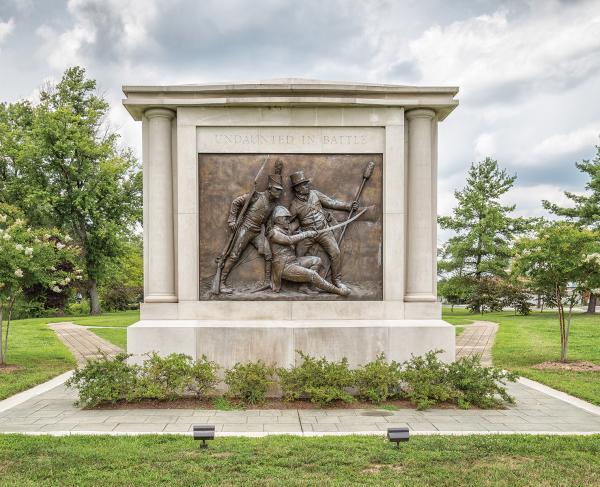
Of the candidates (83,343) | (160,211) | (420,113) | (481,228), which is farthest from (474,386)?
(481,228)

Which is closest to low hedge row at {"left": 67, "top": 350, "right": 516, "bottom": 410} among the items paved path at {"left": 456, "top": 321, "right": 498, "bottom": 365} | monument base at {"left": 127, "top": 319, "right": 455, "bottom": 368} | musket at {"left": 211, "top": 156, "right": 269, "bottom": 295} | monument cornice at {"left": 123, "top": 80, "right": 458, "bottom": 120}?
monument base at {"left": 127, "top": 319, "right": 455, "bottom": 368}

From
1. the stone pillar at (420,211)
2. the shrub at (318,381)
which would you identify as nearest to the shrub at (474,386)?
A: the stone pillar at (420,211)

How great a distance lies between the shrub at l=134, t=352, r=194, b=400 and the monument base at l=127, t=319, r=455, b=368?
2.36 feet

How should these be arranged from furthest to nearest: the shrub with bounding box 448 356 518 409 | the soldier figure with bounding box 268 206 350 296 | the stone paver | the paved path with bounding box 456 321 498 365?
the paved path with bounding box 456 321 498 365
the soldier figure with bounding box 268 206 350 296
the shrub with bounding box 448 356 518 409
the stone paver

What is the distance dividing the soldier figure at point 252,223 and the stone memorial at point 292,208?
2 cm

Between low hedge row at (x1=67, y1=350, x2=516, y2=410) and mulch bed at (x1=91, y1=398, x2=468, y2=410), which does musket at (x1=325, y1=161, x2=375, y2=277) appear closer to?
low hedge row at (x1=67, y1=350, x2=516, y2=410)

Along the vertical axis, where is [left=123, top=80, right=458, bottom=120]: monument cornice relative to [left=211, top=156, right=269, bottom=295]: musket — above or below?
above

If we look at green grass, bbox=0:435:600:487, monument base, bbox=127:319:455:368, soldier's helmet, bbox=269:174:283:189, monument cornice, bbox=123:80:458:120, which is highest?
monument cornice, bbox=123:80:458:120

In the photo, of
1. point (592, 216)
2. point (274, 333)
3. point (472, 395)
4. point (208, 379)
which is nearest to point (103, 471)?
point (208, 379)

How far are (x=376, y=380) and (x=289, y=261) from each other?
2.93m

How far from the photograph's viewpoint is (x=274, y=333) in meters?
10.9

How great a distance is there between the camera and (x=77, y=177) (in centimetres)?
3900

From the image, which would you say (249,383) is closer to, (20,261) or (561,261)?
(20,261)

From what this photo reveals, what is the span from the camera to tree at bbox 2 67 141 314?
3778 centimetres
